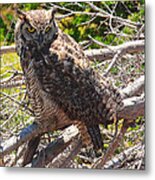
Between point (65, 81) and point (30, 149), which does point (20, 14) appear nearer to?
point (65, 81)

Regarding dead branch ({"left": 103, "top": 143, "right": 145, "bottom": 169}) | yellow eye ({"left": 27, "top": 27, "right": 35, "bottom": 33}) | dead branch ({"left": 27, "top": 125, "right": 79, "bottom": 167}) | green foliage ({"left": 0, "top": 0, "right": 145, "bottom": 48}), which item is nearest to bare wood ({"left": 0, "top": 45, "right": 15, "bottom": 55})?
green foliage ({"left": 0, "top": 0, "right": 145, "bottom": 48})

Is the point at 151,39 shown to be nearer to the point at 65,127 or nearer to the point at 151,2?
the point at 151,2

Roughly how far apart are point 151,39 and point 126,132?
17.0 inches

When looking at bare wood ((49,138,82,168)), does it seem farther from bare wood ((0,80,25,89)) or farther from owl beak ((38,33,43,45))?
owl beak ((38,33,43,45))

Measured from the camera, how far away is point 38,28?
8.14 feet

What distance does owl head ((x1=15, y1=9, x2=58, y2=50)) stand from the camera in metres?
2.49

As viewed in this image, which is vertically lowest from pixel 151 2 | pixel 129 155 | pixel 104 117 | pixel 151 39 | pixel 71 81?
pixel 129 155

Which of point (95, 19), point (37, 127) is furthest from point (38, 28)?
point (37, 127)

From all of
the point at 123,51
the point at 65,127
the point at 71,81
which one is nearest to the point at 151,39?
the point at 123,51

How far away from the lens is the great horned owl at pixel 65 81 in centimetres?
251

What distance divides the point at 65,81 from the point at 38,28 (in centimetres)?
27

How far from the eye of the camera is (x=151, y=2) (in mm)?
2449

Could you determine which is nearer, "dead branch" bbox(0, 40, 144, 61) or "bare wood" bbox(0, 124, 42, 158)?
"dead branch" bbox(0, 40, 144, 61)

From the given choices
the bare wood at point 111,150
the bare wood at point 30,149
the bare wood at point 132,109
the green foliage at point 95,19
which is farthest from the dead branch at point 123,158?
the green foliage at point 95,19
